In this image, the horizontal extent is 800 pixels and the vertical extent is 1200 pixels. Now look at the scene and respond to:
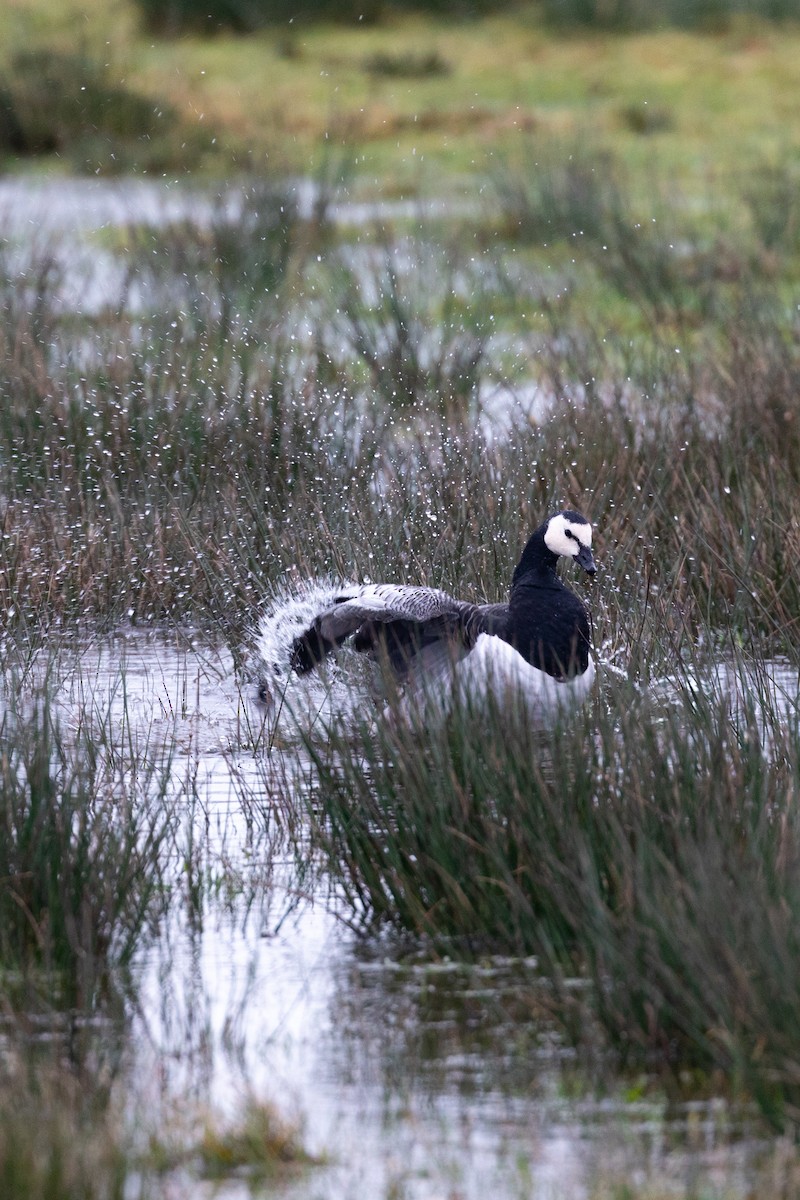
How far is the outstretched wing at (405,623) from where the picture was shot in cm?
566

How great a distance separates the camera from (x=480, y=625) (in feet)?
18.9

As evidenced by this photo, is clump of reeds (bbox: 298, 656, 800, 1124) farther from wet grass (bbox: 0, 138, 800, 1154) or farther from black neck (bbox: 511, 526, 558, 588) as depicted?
black neck (bbox: 511, 526, 558, 588)

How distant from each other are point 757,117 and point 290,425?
632 inches

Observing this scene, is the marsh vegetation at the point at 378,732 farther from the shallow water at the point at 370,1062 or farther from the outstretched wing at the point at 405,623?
the outstretched wing at the point at 405,623

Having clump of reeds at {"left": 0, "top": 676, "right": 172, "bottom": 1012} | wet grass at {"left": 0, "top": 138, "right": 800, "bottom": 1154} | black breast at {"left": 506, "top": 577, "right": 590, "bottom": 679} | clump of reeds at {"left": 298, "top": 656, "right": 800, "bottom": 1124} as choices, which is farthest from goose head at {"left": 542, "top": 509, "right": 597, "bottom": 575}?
clump of reeds at {"left": 0, "top": 676, "right": 172, "bottom": 1012}

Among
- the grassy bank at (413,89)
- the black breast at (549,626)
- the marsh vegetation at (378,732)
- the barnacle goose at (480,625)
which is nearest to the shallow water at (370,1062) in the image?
the marsh vegetation at (378,732)

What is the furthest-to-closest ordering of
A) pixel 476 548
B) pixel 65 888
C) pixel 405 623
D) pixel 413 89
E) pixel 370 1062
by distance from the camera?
pixel 413 89 < pixel 476 548 < pixel 405 623 < pixel 65 888 < pixel 370 1062

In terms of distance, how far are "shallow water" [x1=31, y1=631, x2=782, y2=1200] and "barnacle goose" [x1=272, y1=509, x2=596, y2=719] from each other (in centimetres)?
81

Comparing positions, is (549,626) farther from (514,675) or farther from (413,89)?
(413,89)

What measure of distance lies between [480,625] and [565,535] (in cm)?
38

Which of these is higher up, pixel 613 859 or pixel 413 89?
pixel 413 89

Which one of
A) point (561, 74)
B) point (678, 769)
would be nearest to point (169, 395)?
point (678, 769)

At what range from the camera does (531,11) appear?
30891 millimetres

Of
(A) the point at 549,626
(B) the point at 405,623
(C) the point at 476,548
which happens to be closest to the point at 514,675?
(A) the point at 549,626
